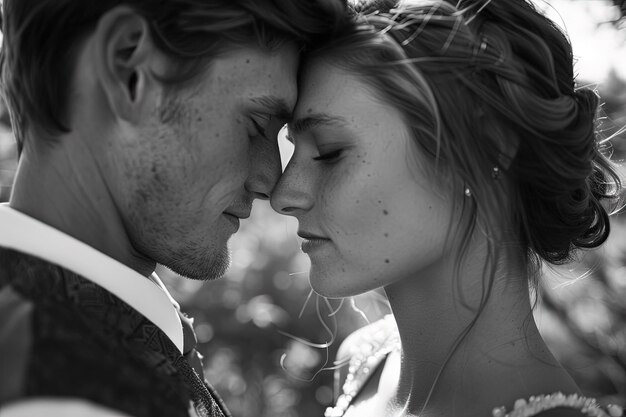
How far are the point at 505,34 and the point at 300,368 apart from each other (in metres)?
4.03

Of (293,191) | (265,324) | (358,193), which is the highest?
(358,193)

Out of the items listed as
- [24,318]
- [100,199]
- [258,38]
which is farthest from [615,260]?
[24,318]

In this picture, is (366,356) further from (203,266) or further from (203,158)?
(203,158)

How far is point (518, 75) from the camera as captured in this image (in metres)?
2.21

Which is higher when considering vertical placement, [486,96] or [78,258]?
[486,96]

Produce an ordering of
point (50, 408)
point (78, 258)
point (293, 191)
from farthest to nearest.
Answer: point (293, 191), point (78, 258), point (50, 408)

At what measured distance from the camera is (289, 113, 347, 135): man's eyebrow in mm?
2305

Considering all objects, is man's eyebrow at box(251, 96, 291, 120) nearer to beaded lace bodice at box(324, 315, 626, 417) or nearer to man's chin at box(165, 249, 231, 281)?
man's chin at box(165, 249, 231, 281)

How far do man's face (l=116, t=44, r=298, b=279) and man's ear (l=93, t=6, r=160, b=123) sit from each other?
0.07m

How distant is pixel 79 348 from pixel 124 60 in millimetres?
837

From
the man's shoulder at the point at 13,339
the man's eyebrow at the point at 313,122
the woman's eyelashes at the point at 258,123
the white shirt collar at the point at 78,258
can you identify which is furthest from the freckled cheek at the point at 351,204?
the man's shoulder at the point at 13,339

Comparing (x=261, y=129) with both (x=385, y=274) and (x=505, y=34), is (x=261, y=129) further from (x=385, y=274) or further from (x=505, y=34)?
(x=505, y=34)

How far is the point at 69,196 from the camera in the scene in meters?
2.04

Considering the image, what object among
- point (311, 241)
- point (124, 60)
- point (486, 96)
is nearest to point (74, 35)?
point (124, 60)
